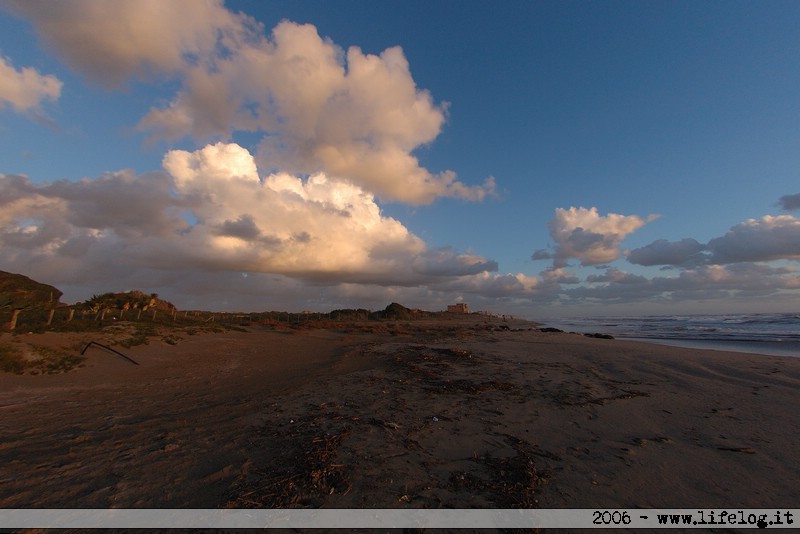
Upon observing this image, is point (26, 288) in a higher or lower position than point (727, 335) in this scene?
higher

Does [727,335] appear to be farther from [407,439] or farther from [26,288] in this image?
[26,288]

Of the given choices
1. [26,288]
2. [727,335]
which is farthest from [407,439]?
[26,288]

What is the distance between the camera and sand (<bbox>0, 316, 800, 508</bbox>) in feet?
14.7

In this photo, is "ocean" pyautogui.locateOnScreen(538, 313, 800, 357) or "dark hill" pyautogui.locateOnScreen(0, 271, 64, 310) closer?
"ocean" pyautogui.locateOnScreen(538, 313, 800, 357)

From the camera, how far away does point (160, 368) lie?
1404cm

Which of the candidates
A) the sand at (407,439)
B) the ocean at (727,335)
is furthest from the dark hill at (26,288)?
the ocean at (727,335)

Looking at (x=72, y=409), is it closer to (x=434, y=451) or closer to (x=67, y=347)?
(x=67, y=347)

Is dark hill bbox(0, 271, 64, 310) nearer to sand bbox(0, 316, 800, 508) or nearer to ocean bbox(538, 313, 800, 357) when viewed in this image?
sand bbox(0, 316, 800, 508)

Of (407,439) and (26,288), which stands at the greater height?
(26,288)

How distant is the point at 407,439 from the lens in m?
6.12

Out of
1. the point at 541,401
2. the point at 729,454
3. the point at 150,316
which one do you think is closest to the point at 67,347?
the point at 150,316

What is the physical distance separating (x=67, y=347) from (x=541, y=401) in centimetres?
1731

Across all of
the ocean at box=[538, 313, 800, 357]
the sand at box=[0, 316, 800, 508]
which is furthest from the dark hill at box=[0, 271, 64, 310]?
the ocean at box=[538, 313, 800, 357]

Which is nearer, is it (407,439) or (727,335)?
(407,439)
